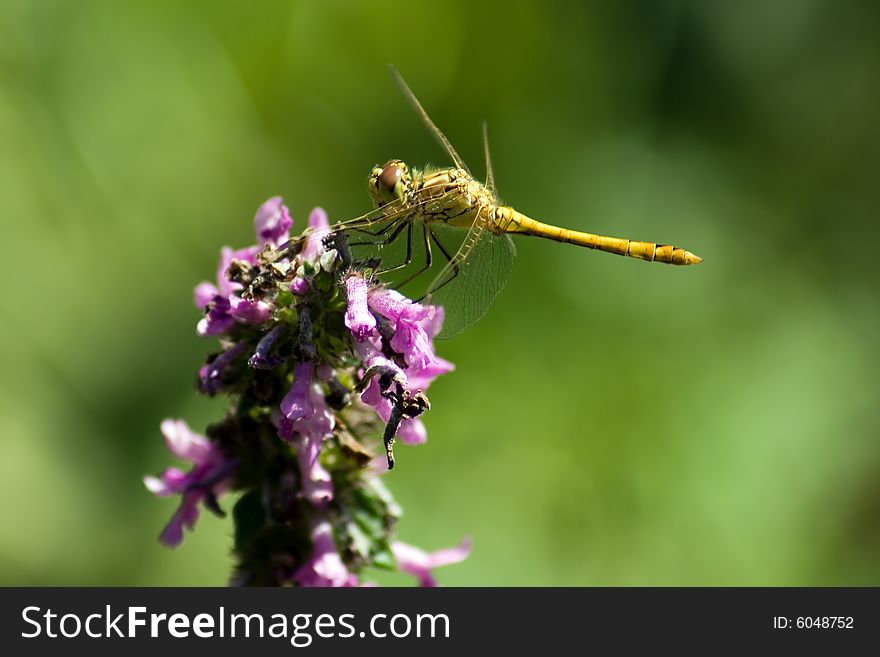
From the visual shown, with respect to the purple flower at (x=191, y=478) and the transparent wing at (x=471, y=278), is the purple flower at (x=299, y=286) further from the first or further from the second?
the purple flower at (x=191, y=478)

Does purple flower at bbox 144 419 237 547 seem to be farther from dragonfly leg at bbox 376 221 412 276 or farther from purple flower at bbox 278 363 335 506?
dragonfly leg at bbox 376 221 412 276

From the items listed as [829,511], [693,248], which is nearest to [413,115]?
[693,248]

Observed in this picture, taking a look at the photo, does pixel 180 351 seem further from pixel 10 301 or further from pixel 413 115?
pixel 413 115

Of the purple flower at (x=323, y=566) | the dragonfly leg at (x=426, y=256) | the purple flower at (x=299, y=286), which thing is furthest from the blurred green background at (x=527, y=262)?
the purple flower at (x=299, y=286)

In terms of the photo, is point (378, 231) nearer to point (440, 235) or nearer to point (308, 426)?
point (440, 235)

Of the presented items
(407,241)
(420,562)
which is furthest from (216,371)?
(420,562)

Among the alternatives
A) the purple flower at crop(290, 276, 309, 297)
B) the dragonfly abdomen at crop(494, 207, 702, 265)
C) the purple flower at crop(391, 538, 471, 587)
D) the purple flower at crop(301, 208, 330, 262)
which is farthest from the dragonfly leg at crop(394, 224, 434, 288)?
the purple flower at crop(391, 538, 471, 587)
